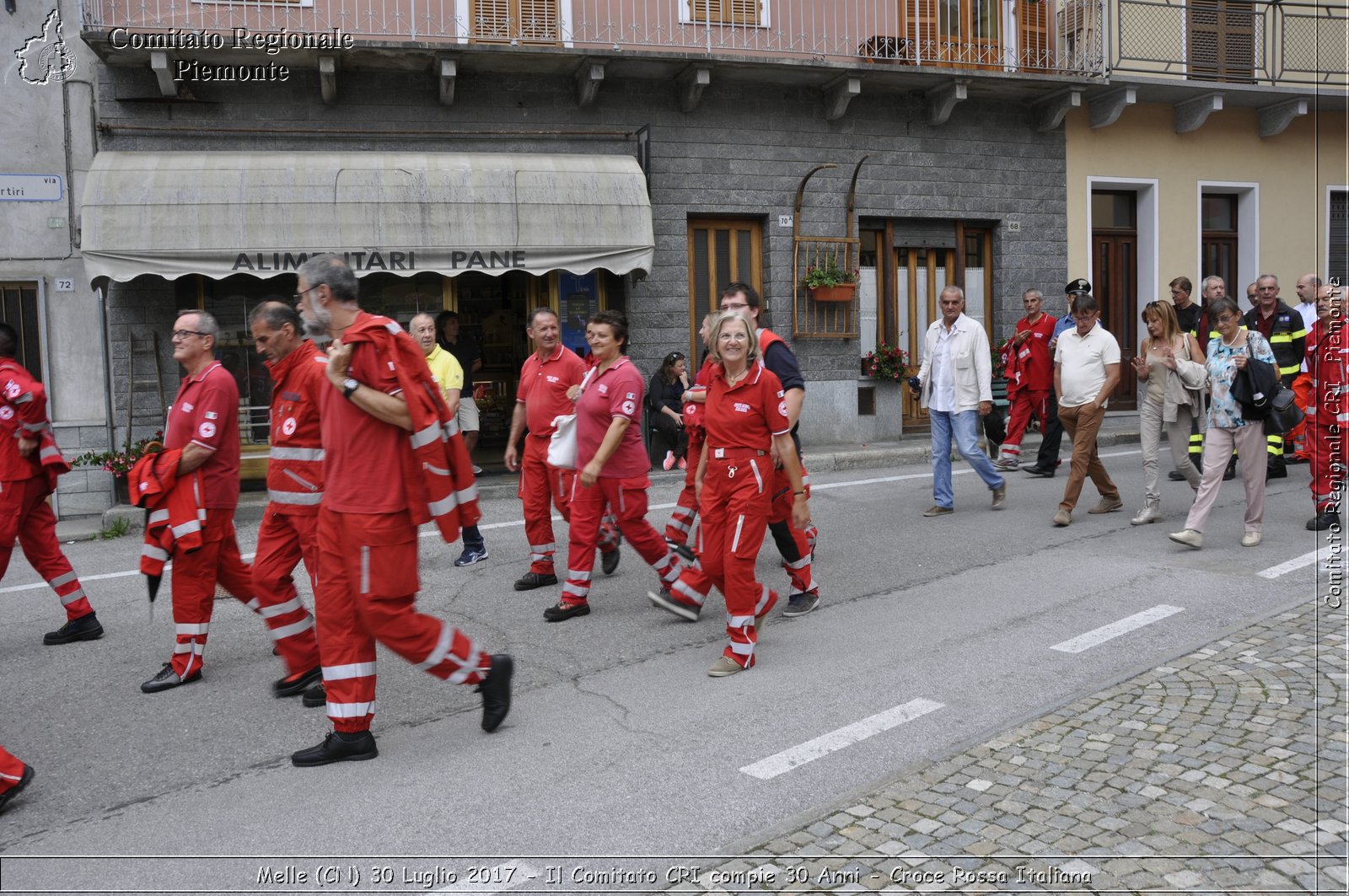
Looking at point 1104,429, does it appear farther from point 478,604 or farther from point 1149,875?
point 1149,875

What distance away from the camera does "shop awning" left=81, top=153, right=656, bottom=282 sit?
11633 mm

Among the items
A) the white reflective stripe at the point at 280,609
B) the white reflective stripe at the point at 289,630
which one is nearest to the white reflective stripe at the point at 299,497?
the white reflective stripe at the point at 280,609

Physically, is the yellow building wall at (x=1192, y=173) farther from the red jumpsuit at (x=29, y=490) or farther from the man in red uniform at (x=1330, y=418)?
the red jumpsuit at (x=29, y=490)

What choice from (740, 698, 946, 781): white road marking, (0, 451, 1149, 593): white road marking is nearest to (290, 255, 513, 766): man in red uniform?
(740, 698, 946, 781): white road marking

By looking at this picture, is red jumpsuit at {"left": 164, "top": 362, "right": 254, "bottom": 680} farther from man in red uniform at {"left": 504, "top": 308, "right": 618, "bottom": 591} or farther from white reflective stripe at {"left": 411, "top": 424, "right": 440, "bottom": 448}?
man in red uniform at {"left": 504, "top": 308, "right": 618, "bottom": 591}

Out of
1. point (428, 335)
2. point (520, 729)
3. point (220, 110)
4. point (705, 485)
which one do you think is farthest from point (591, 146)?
point (520, 729)

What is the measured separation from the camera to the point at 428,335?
27.7 ft

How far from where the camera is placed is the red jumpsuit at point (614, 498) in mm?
6664

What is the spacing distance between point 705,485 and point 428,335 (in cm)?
361

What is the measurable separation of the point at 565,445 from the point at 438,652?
2573mm

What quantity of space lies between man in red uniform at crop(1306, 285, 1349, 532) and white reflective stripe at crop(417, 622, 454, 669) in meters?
6.85

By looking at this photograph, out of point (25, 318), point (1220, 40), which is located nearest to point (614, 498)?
point (25, 318)

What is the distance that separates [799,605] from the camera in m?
6.66

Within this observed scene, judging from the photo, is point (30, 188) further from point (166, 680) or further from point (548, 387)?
point (166, 680)
